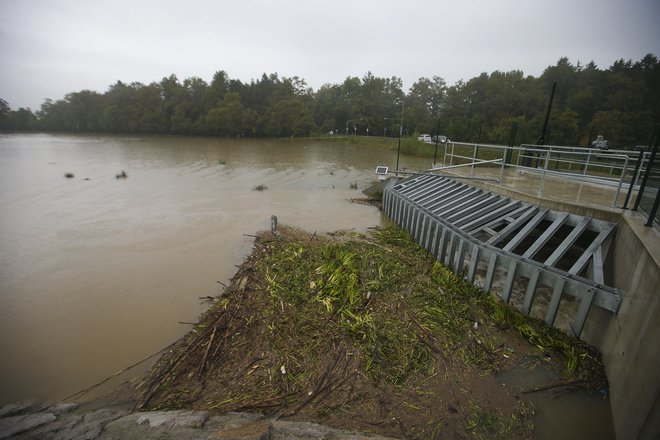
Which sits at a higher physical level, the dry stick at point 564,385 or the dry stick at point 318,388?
the dry stick at point 318,388

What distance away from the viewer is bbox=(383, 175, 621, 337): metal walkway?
13.7ft

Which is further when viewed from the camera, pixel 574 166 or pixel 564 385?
pixel 574 166

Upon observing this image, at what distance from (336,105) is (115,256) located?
75.4m

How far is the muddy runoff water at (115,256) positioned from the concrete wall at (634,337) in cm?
58

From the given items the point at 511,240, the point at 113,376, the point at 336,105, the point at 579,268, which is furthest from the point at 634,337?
the point at 336,105

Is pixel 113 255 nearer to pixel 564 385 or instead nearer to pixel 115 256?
pixel 115 256

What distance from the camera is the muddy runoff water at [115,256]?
423 centimetres

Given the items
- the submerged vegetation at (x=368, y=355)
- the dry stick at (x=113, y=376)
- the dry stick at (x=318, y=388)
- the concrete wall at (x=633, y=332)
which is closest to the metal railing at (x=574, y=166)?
the concrete wall at (x=633, y=332)

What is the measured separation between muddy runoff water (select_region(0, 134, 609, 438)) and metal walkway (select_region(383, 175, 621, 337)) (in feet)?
4.58

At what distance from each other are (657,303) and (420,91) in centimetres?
8709

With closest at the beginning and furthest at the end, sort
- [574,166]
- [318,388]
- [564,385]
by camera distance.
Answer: [318,388], [564,385], [574,166]

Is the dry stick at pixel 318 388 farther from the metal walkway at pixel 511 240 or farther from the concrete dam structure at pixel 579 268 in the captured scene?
the metal walkway at pixel 511 240

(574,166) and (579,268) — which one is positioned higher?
(579,268)

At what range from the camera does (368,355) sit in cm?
383
